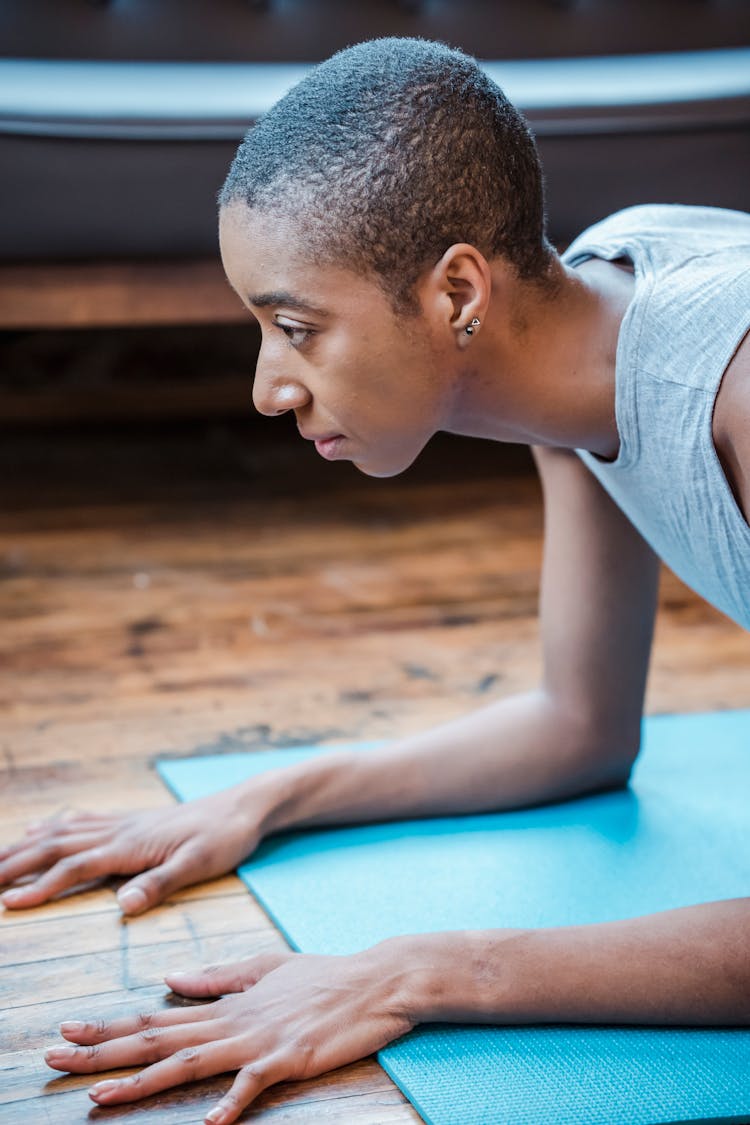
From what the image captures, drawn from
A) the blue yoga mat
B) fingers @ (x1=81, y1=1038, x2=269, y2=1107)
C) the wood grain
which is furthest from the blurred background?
fingers @ (x1=81, y1=1038, x2=269, y2=1107)

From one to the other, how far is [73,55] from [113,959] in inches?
70.2

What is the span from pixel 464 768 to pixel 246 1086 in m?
0.45

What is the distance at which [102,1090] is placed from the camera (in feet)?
3.05

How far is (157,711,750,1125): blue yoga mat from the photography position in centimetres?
95

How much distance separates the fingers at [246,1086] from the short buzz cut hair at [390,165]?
52cm

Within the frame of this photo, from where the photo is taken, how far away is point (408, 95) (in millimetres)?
964

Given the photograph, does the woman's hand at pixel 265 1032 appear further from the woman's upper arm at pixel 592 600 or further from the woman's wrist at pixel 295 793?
the woman's upper arm at pixel 592 600

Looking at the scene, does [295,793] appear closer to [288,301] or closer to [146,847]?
[146,847]

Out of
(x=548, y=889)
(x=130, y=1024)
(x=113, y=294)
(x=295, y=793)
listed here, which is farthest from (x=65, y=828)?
(x=113, y=294)

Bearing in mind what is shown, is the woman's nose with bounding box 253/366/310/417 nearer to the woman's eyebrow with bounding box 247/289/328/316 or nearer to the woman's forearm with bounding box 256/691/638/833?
the woman's eyebrow with bounding box 247/289/328/316

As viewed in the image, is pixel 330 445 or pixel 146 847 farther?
pixel 146 847

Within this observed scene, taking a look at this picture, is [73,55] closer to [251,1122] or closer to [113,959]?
[113,959]

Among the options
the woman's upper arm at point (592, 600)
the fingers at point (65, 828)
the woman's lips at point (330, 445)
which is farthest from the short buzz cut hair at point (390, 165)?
the fingers at point (65, 828)

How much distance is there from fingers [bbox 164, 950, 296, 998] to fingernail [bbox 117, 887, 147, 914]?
12 centimetres
